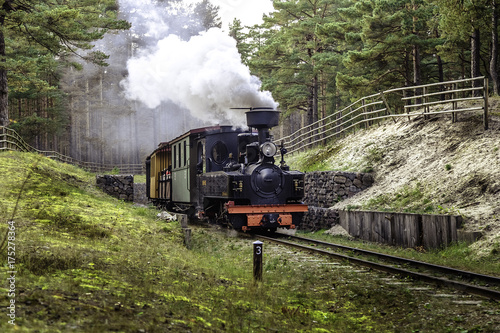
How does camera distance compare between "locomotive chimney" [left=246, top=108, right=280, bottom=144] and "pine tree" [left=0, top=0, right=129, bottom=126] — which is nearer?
"locomotive chimney" [left=246, top=108, right=280, bottom=144]

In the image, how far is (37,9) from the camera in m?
19.6

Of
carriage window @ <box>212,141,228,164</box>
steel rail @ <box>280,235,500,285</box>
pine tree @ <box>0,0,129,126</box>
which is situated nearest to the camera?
steel rail @ <box>280,235,500,285</box>

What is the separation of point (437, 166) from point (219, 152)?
6.88 m

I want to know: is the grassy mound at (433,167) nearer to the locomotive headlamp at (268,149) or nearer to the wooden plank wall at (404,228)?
the wooden plank wall at (404,228)

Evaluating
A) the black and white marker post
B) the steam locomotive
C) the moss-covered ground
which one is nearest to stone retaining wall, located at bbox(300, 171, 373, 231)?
the steam locomotive

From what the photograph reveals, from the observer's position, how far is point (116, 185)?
23297 mm

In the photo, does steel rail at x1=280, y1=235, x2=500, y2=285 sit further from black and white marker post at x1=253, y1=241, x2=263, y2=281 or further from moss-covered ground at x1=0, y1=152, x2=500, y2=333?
black and white marker post at x1=253, y1=241, x2=263, y2=281

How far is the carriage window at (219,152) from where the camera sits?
15.9m

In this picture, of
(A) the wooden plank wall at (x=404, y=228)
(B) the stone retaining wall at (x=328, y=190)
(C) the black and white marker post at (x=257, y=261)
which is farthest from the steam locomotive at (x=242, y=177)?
(C) the black and white marker post at (x=257, y=261)

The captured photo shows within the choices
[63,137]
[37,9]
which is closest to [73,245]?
[37,9]

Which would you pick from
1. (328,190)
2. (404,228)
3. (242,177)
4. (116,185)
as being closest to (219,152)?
(242,177)

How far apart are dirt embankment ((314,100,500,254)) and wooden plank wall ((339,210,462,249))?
1.87ft

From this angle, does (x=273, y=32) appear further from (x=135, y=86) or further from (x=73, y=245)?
(x=73, y=245)

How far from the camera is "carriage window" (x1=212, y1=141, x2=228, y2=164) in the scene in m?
15.9
